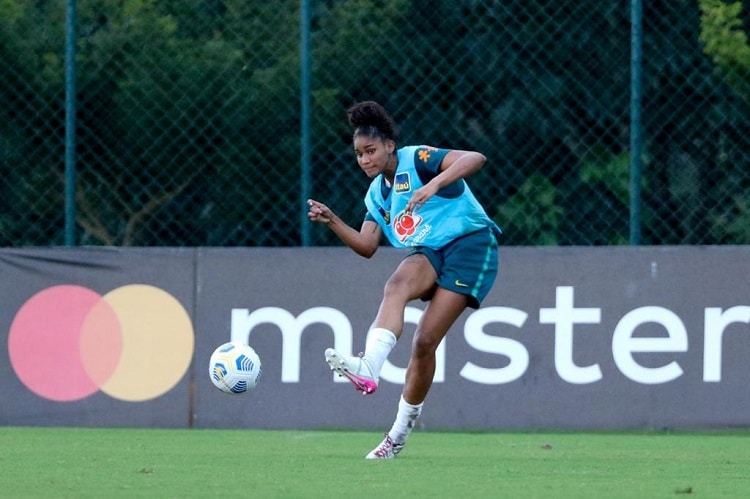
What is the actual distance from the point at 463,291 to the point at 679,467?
4.89 ft

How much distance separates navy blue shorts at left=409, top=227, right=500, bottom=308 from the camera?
8008 mm

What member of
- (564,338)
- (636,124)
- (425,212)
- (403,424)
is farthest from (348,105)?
(403,424)

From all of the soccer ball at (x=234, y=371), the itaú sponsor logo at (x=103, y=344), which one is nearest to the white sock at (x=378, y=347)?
the soccer ball at (x=234, y=371)

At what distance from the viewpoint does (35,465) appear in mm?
7488

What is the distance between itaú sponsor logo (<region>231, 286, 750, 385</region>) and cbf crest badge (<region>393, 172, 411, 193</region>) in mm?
2728

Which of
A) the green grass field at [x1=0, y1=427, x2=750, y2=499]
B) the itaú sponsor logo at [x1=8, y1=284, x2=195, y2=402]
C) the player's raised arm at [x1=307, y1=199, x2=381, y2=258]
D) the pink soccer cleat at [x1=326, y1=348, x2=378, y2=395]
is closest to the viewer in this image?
the green grass field at [x1=0, y1=427, x2=750, y2=499]

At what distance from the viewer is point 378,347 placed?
7.48 metres

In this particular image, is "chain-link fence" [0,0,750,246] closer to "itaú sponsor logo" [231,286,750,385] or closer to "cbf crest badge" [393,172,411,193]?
"itaú sponsor logo" [231,286,750,385]

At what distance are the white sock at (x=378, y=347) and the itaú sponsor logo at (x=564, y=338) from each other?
300 cm

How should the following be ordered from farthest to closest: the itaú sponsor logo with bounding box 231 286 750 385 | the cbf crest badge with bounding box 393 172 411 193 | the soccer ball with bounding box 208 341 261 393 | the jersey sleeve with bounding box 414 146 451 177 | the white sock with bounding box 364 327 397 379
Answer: the itaú sponsor logo with bounding box 231 286 750 385, the soccer ball with bounding box 208 341 261 393, the cbf crest badge with bounding box 393 172 411 193, the jersey sleeve with bounding box 414 146 451 177, the white sock with bounding box 364 327 397 379

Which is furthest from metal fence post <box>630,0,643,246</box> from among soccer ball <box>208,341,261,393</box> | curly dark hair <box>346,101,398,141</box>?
soccer ball <box>208,341,261,393</box>

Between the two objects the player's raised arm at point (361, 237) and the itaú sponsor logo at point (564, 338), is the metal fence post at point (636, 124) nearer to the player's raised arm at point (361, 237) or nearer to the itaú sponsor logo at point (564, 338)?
the itaú sponsor logo at point (564, 338)

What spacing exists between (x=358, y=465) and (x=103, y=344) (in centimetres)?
390

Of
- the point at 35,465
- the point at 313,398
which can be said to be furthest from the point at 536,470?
the point at 313,398
